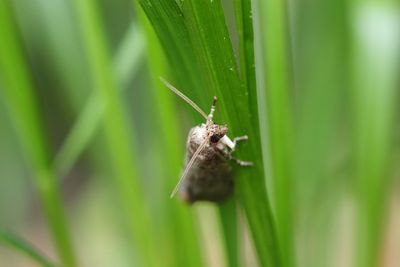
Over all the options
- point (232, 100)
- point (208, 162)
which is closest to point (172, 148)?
point (208, 162)

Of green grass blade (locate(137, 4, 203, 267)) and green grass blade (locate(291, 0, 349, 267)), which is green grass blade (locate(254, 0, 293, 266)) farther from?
green grass blade (locate(291, 0, 349, 267))

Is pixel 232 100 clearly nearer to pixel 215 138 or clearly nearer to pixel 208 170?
pixel 215 138

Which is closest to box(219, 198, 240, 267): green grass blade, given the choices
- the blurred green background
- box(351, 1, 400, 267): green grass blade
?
the blurred green background

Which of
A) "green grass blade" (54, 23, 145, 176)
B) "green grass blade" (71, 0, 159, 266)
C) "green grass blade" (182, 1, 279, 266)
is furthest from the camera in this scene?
"green grass blade" (54, 23, 145, 176)

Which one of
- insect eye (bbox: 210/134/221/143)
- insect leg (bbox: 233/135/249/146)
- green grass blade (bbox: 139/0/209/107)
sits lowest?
insect eye (bbox: 210/134/221/143)

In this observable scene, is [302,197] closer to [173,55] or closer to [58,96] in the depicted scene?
[173,55]

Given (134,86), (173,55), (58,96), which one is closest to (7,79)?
(173,55)
